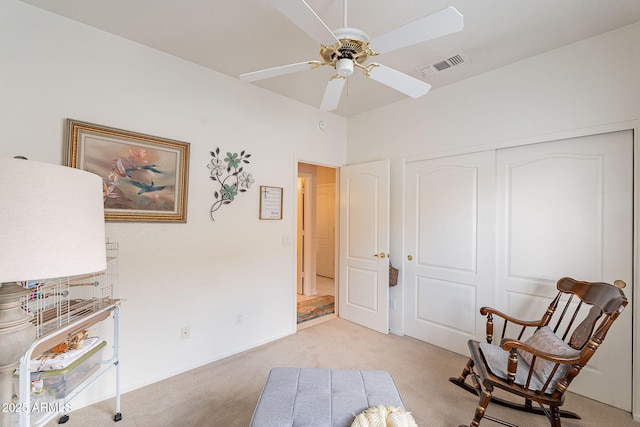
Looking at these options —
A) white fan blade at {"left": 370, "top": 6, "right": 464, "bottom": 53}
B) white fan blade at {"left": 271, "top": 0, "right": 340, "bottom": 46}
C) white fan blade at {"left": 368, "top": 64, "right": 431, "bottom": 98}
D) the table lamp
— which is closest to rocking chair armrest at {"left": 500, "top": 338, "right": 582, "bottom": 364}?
white fan blade at {"left": 368, "top": 64, "right": 431, "bottom": 98}

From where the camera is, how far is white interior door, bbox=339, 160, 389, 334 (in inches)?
131

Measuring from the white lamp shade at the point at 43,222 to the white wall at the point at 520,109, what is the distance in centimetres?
298

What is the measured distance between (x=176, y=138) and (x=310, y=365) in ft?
7.75

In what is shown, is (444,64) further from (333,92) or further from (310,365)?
(310,365)

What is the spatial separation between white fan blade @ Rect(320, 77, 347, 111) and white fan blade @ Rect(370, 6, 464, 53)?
340 mm

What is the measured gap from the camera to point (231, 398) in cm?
212

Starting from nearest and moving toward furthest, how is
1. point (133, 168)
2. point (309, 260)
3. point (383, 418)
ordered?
point (383, 418), point (133, 168), point (309, 260)

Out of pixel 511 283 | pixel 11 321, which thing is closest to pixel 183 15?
pixel 11 321

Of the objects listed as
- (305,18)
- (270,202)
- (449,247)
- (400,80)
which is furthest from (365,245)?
(305,18)

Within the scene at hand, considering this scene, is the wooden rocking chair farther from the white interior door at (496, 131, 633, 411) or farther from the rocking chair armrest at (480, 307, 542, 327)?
the white interior door at (496, 131, 633, 411)

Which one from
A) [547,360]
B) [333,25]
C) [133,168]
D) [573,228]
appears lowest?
[547,360]

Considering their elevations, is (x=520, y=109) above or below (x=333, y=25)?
below

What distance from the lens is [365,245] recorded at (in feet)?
11.5

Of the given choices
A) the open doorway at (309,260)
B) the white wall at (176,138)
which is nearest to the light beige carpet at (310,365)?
the white wall at (176,138)
